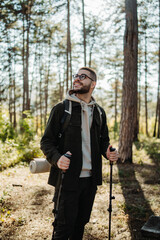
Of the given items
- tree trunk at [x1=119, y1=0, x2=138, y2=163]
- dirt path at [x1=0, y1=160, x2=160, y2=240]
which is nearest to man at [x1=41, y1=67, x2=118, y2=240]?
dirt path at [x1=0, y1=160, x2=160, y2=240]

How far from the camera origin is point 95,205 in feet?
15.9

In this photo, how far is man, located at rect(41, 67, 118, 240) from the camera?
2.28 metres

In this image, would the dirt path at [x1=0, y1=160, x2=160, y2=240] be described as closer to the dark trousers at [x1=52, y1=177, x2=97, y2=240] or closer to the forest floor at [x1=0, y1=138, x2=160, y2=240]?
the forest floor at [x1=0, y1=138, x2=160, y2=240]

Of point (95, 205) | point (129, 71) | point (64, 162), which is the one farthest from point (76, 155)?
point (129, 71)

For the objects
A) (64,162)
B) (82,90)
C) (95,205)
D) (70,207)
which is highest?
(82,90)

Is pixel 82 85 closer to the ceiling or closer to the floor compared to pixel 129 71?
closer to the floor

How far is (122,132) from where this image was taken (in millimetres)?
8445

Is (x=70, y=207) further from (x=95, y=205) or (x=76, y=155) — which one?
(x=95, y=205)

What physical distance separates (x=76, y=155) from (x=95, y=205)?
2938 millimetres

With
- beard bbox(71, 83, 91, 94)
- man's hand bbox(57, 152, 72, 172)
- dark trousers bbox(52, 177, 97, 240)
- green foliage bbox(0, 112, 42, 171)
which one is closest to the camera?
man's hand bbox(57, 152, 72, 172)

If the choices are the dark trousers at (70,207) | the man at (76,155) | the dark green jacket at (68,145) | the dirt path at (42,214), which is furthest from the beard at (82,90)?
the dirt path at (42,214)

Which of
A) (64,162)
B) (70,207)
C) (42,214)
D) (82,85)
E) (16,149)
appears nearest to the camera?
(64,162)

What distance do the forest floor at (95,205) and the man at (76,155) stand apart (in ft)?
4.42

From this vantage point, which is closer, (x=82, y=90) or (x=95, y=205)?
(x=82, y=90)
